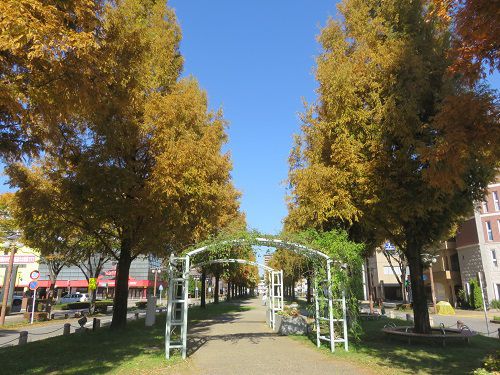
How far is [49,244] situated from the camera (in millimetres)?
17516

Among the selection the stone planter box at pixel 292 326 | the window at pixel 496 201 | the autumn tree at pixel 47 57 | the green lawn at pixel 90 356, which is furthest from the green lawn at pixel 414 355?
the window at pixel 496 201

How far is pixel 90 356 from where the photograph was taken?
35.7 ft

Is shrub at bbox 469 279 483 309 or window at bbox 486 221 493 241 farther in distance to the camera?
window at bbox 486 221 493 241

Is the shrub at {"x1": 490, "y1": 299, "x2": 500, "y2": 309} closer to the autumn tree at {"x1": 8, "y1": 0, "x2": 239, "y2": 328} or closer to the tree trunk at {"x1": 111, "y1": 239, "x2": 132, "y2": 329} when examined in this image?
the autumn tree at {"x1": 8, "y1": 0, "x2": 239, "y2": 328}

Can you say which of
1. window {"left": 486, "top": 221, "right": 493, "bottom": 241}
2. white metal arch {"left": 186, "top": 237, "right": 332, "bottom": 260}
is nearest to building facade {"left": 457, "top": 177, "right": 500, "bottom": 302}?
window {"left": 486, "top": 221, "right": 493, "bottom": 241}

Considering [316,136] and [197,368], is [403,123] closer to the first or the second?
[316,136]

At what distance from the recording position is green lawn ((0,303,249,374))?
30.5ft

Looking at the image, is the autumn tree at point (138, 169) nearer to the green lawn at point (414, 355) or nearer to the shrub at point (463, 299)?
the green lawn at point (414, 355)

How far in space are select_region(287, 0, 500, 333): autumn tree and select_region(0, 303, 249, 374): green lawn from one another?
6.75 meters

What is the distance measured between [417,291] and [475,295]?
29286 mm

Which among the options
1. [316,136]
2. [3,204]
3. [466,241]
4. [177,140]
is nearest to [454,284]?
[466,241]

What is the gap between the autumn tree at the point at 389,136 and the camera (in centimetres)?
1266

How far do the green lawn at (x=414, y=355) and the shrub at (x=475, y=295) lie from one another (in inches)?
1066

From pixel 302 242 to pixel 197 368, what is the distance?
469cm
